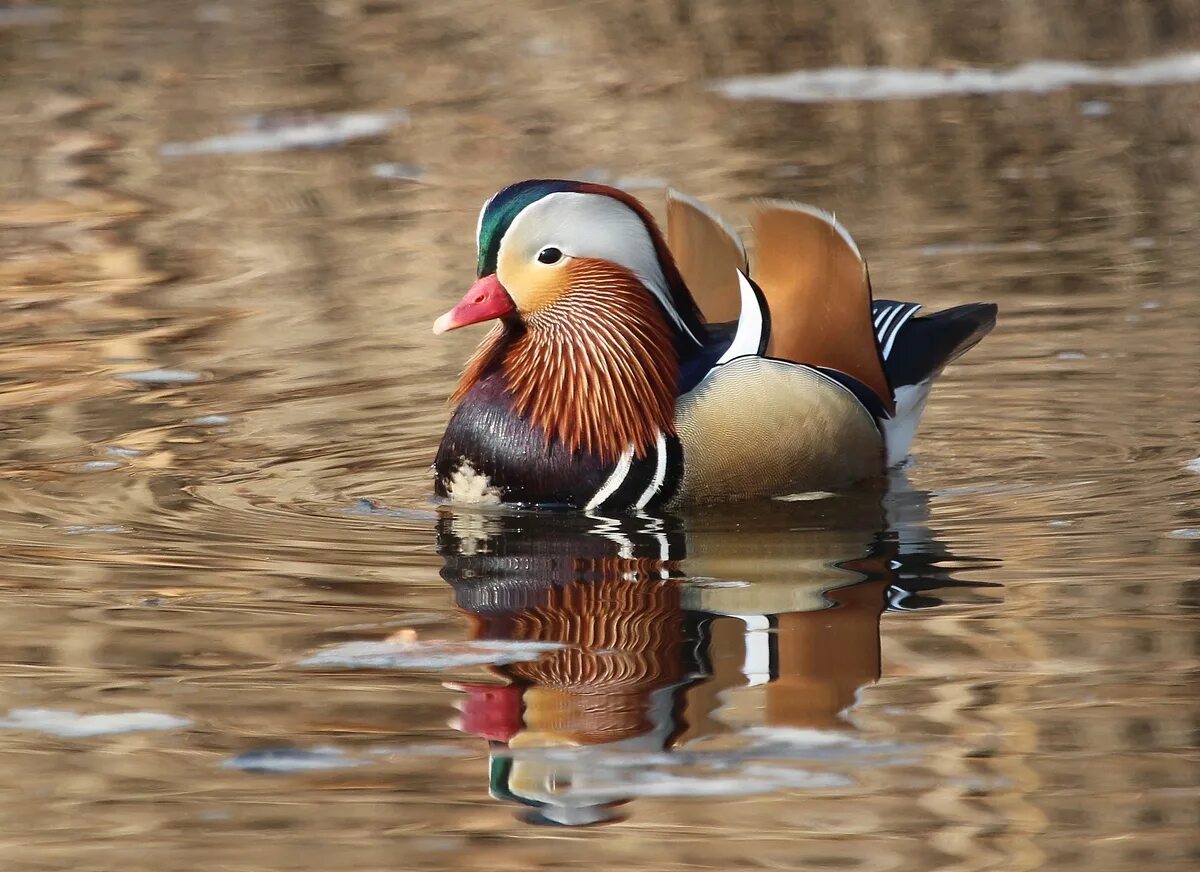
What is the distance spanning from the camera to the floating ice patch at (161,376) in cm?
752

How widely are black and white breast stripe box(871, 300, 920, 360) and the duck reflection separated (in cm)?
53

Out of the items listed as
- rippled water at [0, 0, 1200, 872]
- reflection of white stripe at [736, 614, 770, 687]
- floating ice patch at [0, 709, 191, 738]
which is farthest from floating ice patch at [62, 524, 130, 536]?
reflection of white stripe at [736, 614, 770, 687]

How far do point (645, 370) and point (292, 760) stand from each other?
2388mm

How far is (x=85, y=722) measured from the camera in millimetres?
4250

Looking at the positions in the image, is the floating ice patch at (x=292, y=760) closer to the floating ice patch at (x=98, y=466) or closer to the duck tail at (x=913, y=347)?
the floating ice patch at (x=98, y=466)

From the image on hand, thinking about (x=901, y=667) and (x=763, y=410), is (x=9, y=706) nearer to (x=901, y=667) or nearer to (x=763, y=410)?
(x=901, y=667)

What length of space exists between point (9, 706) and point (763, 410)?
2.32 meters

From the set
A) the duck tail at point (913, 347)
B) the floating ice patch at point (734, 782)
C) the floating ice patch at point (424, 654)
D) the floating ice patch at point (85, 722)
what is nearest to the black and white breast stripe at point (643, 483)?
the duck tail at point (913, 347)

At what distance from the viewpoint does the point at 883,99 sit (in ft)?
38.8

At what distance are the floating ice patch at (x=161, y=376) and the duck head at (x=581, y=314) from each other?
1566mm

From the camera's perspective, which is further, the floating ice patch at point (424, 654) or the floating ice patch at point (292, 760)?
the floating ice patch at point (424, 654)

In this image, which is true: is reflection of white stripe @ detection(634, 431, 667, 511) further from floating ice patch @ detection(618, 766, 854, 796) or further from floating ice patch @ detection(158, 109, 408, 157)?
floating ice patch @ detection(158, 109, 408, 157)

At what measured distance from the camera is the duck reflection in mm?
3992

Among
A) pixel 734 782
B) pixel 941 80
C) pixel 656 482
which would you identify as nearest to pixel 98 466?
pixel 656 482
